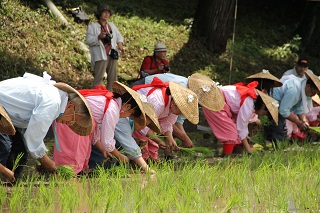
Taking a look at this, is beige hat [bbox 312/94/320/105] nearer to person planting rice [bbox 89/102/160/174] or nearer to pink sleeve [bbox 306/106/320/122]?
pink sleeve [bbox 306/106/320/122]

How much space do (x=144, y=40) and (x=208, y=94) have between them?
234 inches

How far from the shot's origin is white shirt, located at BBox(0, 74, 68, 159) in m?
5.46

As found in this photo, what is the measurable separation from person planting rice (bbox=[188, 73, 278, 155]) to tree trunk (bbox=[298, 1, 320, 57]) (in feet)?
23.8

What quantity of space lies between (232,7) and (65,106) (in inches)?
334

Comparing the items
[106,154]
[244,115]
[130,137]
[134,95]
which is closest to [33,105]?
[134,95]

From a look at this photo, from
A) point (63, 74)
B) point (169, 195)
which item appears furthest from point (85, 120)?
point (63, 74)

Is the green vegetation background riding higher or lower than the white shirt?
lower

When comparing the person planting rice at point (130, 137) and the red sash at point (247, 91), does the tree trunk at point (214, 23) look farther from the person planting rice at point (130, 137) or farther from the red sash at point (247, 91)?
the person planting rice at point (130, 137)

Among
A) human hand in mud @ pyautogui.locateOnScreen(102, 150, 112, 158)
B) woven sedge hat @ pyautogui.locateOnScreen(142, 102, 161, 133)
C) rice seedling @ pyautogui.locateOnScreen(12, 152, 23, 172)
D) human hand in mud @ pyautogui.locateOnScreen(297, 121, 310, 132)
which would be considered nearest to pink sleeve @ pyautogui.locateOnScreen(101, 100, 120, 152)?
human hand in mud @ pyautogui.locateOnScreen(102, 150, 112, 158)

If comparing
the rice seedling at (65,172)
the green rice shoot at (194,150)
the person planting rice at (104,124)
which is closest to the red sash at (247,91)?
the green rice shoot at (194,150)

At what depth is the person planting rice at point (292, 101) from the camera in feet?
29.1

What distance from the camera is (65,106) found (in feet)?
18.6

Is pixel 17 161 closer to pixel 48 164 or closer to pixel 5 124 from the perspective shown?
pixel 48 164

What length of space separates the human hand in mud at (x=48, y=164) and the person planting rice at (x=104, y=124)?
41 centimetres
